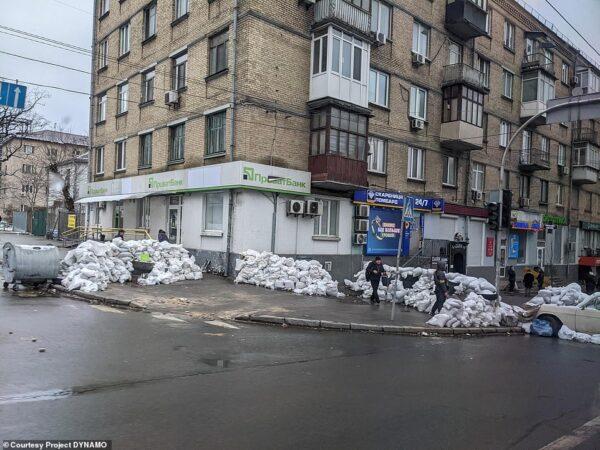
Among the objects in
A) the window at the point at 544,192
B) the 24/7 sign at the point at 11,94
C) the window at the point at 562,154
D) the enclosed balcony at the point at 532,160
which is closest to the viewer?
the 24/7 sign at the point at 11,94

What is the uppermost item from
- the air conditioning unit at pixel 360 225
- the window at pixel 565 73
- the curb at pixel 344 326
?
the window at pixel 565 73

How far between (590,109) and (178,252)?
542 inches

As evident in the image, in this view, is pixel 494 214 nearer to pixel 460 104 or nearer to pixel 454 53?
pixel 460 104

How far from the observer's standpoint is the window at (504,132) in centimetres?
3114

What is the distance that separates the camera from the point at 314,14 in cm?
2020

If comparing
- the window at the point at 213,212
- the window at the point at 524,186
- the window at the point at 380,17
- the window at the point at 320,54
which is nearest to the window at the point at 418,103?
the window at the point at 380,17

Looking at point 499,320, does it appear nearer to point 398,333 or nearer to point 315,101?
Result: point 398,333

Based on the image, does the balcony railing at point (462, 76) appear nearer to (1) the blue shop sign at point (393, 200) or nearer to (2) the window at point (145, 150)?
(1) the blue shop sign at point (393, 200)

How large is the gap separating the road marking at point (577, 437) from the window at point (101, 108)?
29138 millimetres

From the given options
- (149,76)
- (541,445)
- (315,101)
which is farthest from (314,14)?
(541,445)

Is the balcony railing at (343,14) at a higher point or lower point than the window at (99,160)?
higher

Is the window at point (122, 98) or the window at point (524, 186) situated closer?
the window at point (122, 98)

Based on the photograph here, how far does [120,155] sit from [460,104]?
18.0m

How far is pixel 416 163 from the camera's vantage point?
2517 cm
